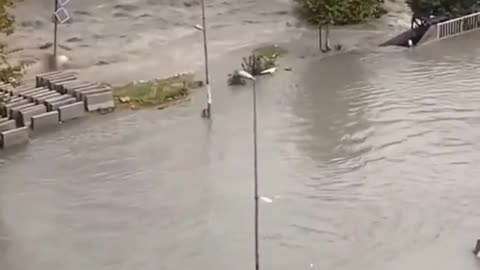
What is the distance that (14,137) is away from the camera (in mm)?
24016

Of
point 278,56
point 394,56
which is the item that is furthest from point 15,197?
point 394,56

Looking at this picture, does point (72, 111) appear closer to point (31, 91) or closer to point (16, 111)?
point (16, 111)

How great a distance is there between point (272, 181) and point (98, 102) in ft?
22.5

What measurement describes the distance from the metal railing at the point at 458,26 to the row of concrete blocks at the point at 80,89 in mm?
11998

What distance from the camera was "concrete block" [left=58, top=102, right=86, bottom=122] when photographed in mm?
25625

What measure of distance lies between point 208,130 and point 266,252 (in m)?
7.04

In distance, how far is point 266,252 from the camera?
713 inches

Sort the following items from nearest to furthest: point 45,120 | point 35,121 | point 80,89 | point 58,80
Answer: point 35,121
point 45,120
point 80,89
point 58,80

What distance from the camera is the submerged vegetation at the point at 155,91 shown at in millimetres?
26922

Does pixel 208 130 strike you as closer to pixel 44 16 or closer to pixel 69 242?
pixel 69 242

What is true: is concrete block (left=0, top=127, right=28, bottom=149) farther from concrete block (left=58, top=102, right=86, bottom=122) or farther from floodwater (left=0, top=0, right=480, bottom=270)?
concrete block (left=58, top=102, right=86, bottom=122)

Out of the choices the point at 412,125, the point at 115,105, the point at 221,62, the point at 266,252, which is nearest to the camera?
the point at 266,252

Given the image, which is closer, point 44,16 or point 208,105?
point 208,105

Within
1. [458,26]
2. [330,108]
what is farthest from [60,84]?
[458,26]
